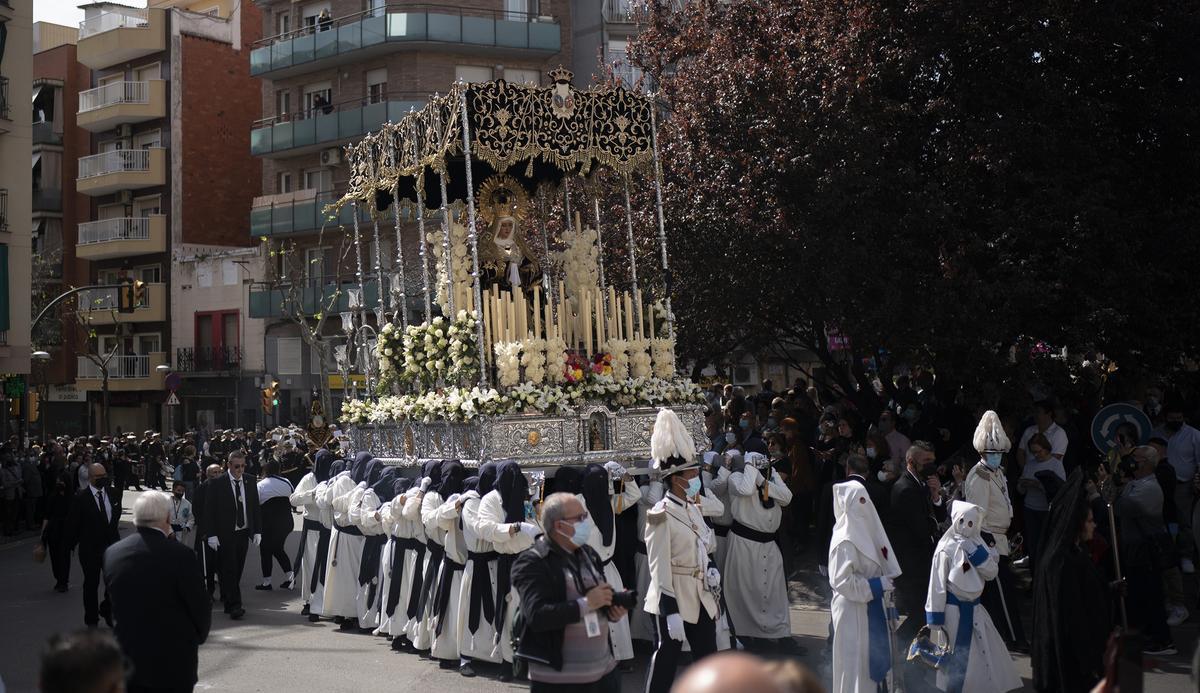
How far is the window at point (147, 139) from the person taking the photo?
47188 millimetres

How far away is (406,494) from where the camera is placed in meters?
11.9

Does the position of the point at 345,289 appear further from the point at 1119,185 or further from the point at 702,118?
the point at 1119,185

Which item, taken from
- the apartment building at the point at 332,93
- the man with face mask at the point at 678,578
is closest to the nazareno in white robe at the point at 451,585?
the man with face mask at the point at 678,578

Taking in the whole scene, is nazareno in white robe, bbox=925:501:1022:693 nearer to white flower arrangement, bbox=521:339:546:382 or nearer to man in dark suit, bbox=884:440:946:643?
man in dark suit, bbox=884:440:946:643

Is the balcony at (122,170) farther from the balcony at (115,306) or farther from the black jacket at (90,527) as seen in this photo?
the black jacket at (90,527)

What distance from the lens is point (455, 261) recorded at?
13.7 meters

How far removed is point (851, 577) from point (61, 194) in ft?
160

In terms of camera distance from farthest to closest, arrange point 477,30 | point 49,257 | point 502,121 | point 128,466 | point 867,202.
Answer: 1. point 49,257
2. point 477,30
3. point 128,466
4. point 867,202
5. point 502,121

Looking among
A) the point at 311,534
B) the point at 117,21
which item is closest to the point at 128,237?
the point at 117,21

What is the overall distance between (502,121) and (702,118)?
193 inches

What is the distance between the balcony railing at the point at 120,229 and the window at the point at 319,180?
8.40 metres

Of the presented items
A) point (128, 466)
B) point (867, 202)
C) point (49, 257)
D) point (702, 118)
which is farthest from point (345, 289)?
point (867, 202)

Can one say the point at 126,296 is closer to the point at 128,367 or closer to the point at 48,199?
the point at 128,367

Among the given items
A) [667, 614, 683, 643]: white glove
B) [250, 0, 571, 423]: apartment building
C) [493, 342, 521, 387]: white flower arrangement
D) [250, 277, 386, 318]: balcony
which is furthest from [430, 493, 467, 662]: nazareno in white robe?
[250, 277, 386, 318]: balcony
